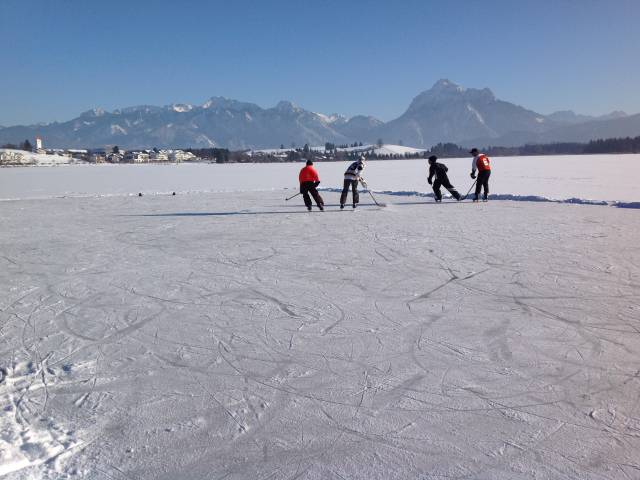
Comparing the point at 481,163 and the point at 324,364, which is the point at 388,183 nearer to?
the point at 481,163

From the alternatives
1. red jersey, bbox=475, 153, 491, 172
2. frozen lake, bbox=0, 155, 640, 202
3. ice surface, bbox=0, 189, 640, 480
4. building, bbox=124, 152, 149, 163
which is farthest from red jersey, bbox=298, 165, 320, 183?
building, bbox=124, 152, 149, 163

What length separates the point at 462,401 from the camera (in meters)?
2.55

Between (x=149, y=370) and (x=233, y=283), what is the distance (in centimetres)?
215

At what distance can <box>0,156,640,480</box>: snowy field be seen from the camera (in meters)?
2.12

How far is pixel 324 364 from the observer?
3.04 m

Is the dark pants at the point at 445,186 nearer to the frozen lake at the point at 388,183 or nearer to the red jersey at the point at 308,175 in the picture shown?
the frozen lake at the point at 388,183

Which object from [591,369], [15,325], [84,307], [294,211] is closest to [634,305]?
[591,369]

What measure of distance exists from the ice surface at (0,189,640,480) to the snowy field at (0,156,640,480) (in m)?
0.01

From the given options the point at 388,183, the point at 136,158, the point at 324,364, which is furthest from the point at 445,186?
the point at 136,158

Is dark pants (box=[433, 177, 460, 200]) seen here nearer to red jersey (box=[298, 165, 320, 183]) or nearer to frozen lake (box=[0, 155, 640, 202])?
frozen lake (box=[0, 155, 640, 202])

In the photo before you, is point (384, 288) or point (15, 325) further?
point (384, 288)

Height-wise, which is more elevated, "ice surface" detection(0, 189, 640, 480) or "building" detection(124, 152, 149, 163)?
"building" detection(124, 152, 149, 163)

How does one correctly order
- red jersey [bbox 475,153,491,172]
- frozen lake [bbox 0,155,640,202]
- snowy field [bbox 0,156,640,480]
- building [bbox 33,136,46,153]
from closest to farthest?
snowy field [bbox 0,156,640,480]
red jersey [bbox 475,153,491,172]
frozen lake [bbox 0,155,640,202]
building [bbox 33,136,46,153]

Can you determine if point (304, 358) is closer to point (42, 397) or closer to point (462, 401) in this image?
point (462, 401)
